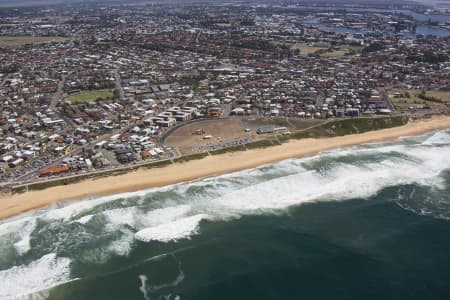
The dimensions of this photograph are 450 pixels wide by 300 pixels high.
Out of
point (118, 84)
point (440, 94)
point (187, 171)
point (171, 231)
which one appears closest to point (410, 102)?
point (440, 94)

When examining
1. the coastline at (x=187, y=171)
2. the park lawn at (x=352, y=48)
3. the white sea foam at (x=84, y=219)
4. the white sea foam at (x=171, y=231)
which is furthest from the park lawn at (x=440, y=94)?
the white sea foam at (x=84, y=219)

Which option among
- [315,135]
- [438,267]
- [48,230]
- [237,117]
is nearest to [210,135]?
[237,117]

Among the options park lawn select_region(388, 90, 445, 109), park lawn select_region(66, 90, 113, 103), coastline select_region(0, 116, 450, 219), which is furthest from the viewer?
park lawn select_region(66, 90, 113, 103)

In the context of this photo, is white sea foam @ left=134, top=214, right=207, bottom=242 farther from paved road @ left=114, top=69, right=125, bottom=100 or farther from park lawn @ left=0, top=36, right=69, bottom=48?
park lawn @ left=0, top=36, right=69, bottom=48

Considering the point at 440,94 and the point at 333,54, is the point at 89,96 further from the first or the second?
the point at 333,54

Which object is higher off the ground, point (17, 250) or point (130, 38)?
point (130, 38)

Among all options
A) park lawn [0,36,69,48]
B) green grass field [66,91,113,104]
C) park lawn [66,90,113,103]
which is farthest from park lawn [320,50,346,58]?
park lawn [0,36,69,48]

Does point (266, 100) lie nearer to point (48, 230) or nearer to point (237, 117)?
point (237, 117)
